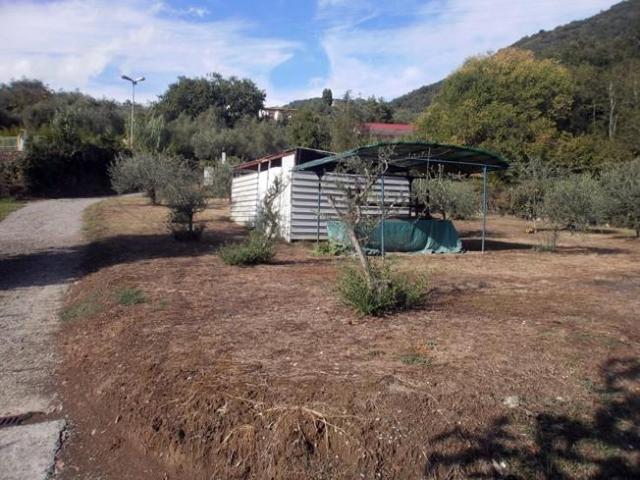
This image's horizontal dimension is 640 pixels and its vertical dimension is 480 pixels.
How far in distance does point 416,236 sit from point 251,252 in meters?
5.68

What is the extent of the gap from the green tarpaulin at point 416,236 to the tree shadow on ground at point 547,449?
9.85m

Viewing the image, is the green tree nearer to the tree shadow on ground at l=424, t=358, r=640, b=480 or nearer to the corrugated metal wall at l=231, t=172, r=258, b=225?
the corrugated metal wall at l=231, t=172, r=258, b=225

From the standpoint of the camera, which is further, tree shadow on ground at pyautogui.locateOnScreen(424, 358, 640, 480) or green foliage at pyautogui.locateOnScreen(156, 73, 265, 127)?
green foliage at pyautogui.locateOnScreen(156, 73, 265, 127)

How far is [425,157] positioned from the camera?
14086mm

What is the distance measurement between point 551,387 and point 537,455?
3.08 ft

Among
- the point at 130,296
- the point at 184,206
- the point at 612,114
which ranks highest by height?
the point at 612,114

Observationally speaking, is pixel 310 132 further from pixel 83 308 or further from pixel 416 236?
pixel 83 308

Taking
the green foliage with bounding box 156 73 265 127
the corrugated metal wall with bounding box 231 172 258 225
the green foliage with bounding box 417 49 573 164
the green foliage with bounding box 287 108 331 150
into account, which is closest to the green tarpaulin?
the corrugated metal wall with bounding box 231 172 258 225

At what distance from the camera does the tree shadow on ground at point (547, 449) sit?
3.35m

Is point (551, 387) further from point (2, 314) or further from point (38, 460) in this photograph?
point (2, 314)

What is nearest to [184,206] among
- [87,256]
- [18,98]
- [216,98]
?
[87,256]

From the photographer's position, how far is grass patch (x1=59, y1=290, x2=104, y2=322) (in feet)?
22.5

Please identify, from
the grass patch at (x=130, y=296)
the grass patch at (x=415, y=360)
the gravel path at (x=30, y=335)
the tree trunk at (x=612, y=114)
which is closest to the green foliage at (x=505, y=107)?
the tree trunk at (x=612, y=114)

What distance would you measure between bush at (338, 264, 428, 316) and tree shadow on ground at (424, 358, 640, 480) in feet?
8.01
